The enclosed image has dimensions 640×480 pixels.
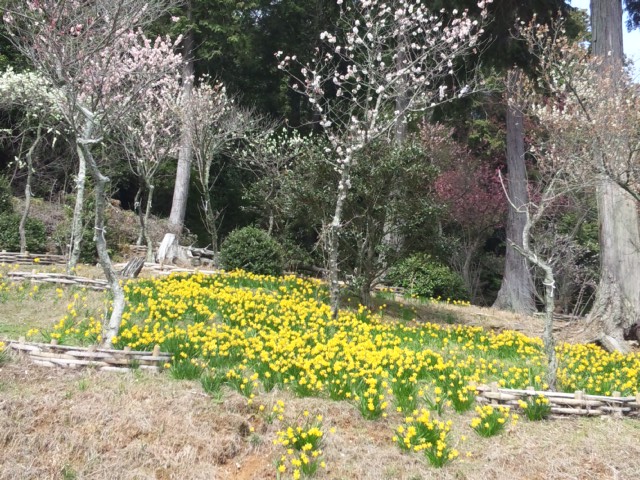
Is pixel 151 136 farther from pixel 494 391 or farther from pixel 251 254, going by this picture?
pixel 494 391

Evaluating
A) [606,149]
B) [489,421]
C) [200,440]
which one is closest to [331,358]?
[489,421]

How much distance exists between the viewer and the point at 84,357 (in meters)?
4.68

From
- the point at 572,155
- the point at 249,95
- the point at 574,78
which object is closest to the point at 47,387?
the point at 572,155

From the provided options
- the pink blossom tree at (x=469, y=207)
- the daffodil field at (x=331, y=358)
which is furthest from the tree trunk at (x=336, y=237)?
the pink blossom tree at (x=469, y=207)

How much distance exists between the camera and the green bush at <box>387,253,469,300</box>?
1275 centimetres

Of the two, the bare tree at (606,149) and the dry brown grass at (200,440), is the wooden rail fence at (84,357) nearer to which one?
the dry brown grass at (200,440)

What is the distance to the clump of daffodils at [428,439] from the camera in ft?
12.8

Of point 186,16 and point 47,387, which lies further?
point 186,16

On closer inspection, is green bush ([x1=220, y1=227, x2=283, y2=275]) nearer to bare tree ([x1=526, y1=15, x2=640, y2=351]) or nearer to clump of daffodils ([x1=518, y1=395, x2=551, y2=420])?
bare tree ([x1=526, y1=15, x2=640, y2=351])

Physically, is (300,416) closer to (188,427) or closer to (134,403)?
(188,427)

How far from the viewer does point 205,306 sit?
6.53 metres

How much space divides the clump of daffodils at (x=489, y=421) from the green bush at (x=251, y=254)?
6.73 m

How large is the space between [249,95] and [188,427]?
17.0 meters

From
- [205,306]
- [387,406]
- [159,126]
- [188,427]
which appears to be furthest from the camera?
[159,126]
